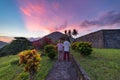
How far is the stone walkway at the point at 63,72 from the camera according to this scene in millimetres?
14780

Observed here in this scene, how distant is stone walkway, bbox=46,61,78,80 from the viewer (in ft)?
48.5

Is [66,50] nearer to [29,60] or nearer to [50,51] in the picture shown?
[50,51]

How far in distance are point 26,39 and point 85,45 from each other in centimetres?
2445

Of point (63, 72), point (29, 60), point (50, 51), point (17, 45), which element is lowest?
point (63, 72)

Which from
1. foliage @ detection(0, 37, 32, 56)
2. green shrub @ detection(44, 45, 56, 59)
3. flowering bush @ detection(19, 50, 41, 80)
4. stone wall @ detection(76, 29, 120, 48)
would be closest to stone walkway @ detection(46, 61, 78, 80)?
green shrub @ detection(44, 45, 56, 59)

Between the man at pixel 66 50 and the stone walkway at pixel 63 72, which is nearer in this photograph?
the stone walkway at pixel 63 72

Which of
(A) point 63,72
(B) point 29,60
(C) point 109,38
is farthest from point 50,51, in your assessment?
(C) point 109,38

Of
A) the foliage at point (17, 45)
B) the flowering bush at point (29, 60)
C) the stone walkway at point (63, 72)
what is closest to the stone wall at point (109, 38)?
the stone walkway at point (63, 72)

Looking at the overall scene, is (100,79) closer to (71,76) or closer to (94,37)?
(71,76)

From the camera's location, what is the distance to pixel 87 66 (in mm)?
16781

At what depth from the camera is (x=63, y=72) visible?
16172 millimetres

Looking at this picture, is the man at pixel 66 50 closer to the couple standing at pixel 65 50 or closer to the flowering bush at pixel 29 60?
the couple standing at pixel 65 50

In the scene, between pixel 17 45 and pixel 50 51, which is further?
pixel 17 45

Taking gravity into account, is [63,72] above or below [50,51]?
below
